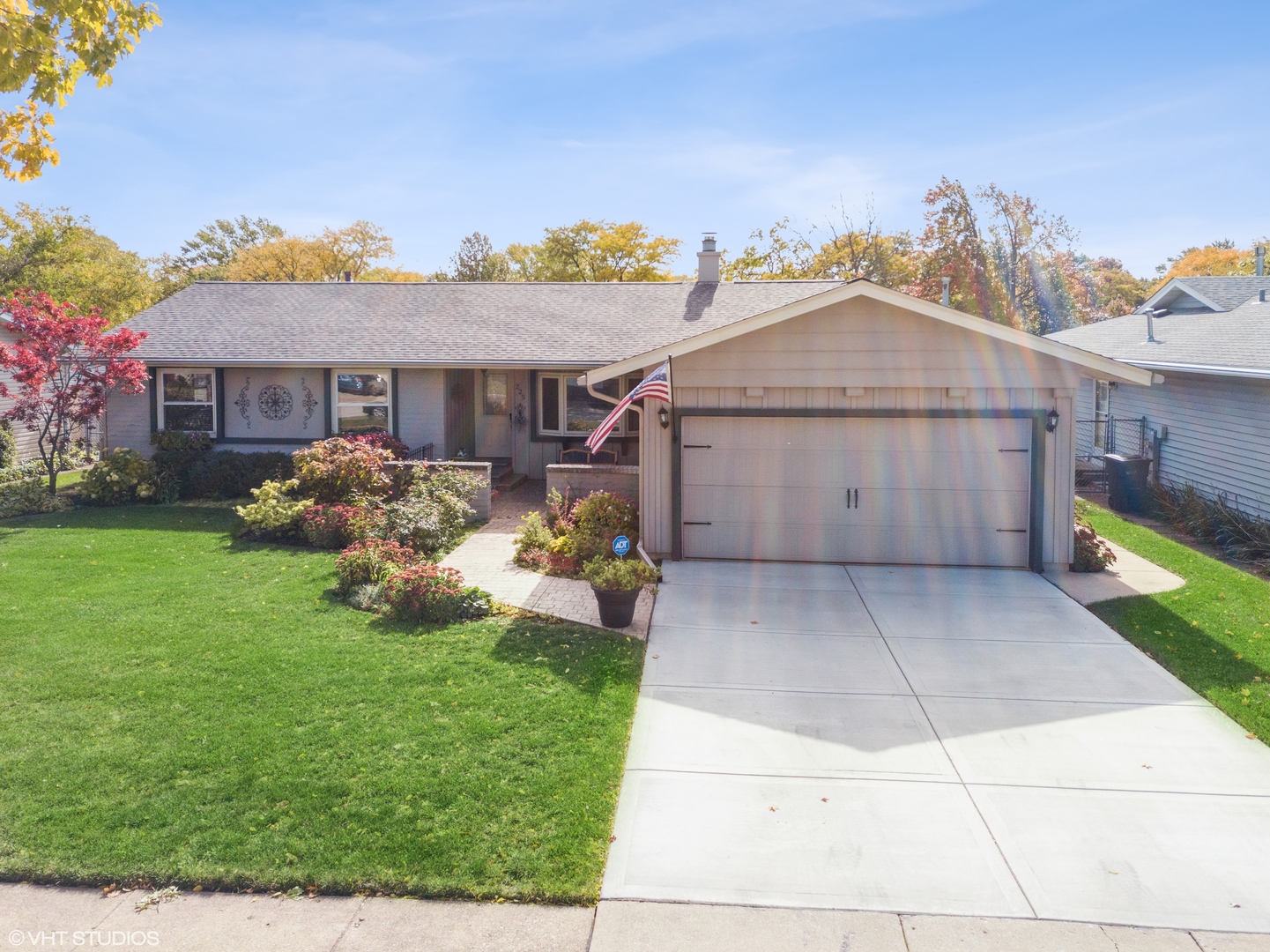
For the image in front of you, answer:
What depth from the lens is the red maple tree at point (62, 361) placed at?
14.3m

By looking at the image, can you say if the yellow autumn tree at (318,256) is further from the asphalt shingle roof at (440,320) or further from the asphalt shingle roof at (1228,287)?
the asphalt shingle roof at (1228,287)

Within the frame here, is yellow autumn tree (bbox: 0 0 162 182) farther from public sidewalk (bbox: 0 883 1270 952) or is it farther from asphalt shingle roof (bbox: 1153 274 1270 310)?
asphalt shingle roof (bbox: 1153 274 1270 310)

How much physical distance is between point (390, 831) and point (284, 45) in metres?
9.49

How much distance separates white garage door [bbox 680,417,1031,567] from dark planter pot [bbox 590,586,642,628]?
10.6ft

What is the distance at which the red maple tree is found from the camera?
46.9ft

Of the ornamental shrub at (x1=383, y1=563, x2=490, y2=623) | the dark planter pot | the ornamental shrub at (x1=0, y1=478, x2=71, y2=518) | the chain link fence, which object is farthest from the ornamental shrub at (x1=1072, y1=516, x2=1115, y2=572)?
the ornamental shrub at (x1=0, y1=478, x2=71, y2=518)

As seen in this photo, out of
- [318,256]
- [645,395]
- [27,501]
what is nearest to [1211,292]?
[645,395]

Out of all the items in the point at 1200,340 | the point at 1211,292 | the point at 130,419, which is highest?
the point at 1211,292

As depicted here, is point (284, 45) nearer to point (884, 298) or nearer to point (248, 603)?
point (248, 603)

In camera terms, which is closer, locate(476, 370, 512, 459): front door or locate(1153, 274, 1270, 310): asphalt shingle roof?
locate(476, 370, 512, 459): front door

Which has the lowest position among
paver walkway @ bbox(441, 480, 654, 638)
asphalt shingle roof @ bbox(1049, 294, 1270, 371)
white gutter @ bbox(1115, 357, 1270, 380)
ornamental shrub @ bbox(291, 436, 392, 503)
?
paver walkway @ bbox(441, 480, 654, 638)

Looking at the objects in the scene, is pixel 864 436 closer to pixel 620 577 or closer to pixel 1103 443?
pixel 620 577

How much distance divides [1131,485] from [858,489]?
709cm

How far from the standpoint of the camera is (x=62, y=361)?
1495cm
